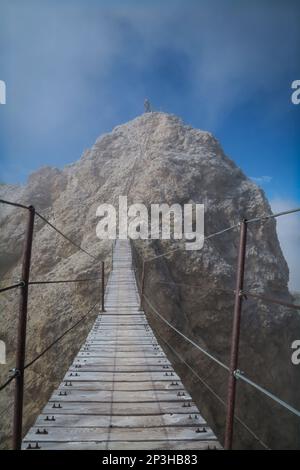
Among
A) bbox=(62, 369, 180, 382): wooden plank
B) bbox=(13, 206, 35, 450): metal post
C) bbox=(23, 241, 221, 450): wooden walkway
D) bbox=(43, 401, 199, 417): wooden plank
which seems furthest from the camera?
bbox=(62, 369, 180, 382): wooden plank

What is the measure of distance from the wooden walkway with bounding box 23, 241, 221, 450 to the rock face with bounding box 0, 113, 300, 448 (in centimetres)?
243

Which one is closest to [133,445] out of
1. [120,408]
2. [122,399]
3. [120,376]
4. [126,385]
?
[120,408]

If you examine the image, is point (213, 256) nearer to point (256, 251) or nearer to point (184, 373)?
point (256, 251)

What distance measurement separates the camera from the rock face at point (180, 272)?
14.8 m

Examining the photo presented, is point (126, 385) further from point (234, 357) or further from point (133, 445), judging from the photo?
point (234, 357)

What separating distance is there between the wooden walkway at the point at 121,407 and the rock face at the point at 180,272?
7.97ft

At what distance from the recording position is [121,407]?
3414 mm

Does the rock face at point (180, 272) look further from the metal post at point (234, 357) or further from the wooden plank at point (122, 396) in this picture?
the metal post at point (234, 357)

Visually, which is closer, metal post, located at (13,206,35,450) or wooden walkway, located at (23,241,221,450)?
metal post, located at (13,206,35,450)

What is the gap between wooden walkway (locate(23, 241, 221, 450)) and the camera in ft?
9.00

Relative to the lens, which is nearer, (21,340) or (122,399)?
(21,340)

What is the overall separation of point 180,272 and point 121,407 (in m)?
15.5

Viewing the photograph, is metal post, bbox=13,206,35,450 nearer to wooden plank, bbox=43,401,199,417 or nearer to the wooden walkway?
the wooden walkway

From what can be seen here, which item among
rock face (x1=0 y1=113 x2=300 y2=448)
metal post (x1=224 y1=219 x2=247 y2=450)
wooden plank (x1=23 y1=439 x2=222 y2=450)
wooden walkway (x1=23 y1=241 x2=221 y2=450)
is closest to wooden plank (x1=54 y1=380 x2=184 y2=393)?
wooden walkway (x1=23 y1=241 x2=221 y2=450)
